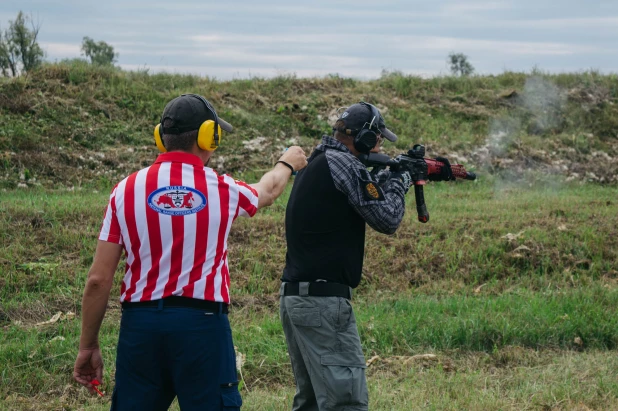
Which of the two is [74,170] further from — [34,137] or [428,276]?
[428,276]

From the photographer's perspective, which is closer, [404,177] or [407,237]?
[404,177]

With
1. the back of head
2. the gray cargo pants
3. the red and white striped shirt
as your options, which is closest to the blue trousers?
the red and white striped shirt

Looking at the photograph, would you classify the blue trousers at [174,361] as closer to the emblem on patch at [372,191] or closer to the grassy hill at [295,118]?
the emblem on patch at [372,191]

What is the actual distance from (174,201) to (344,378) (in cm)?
150

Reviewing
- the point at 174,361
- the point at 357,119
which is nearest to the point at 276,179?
the point at 357,119

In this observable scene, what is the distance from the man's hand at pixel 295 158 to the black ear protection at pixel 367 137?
0.62 m

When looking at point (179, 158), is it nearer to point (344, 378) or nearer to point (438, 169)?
point (344, 378)

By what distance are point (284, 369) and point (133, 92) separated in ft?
37.0

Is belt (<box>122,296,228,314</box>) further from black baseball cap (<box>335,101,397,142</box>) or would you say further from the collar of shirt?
black baseball cap (<box>335,101,397,142</box>)

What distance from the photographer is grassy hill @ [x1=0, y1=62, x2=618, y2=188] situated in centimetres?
1419

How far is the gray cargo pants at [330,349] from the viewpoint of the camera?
4.20 m

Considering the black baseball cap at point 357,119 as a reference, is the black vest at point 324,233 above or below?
below

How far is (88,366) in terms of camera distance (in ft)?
11.8

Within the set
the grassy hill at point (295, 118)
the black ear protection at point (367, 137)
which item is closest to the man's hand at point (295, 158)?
the black ear protection at point (367, 137)
